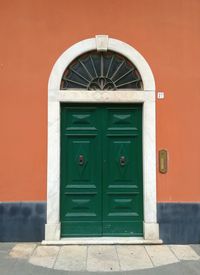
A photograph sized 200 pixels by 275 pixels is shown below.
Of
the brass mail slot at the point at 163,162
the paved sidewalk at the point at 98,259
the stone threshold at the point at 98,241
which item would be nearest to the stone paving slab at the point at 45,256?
the paved sidewalk at the point at 98,259

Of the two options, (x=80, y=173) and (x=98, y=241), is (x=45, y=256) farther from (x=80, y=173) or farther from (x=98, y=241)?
(x=80, y=173)

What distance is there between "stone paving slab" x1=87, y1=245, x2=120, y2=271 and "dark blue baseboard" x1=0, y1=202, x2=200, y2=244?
3.19 ft

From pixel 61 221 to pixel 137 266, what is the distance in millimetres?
1701

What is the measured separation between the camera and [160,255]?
227 inches

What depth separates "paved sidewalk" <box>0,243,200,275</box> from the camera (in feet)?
16.9

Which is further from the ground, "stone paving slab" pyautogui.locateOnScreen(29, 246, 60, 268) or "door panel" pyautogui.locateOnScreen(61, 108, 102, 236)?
"door panel" pyautogui.locateOnScreen(61, 108, 102, 236)

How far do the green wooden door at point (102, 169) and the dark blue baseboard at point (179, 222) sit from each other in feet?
1.31

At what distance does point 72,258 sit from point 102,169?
5.37 ft

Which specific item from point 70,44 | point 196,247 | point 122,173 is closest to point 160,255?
point 196,247

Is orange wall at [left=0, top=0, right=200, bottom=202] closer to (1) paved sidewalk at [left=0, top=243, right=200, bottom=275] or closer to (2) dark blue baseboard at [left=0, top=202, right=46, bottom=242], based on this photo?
(2) dark blue baseboard at [left=0, top=202, right=46, bottom=242]

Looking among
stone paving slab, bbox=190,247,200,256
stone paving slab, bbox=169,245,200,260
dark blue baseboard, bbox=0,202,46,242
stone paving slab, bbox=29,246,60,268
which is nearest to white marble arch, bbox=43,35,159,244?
dark blue baseboard, bbox=0,202,46,242

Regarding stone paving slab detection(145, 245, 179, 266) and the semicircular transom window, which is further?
the semicircular transom window

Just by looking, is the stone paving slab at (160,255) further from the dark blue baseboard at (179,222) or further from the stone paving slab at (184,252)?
the dark blue baseboard at (179,222)

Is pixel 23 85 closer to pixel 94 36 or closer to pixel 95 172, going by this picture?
pixel 94 36
